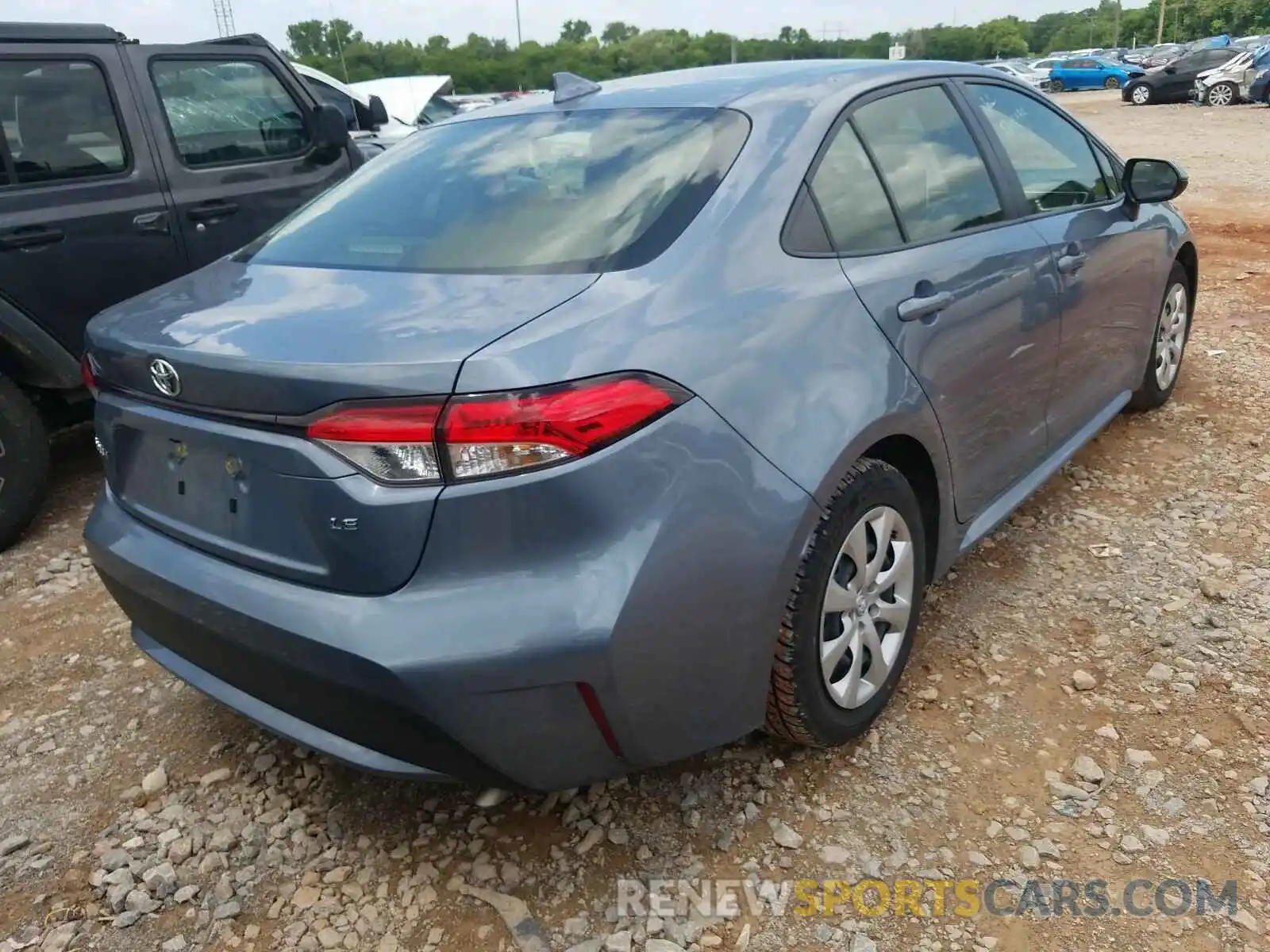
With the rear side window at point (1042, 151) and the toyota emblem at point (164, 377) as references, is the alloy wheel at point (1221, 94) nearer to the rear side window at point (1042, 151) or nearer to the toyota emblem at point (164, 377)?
the rear side window at point (1042, 151)

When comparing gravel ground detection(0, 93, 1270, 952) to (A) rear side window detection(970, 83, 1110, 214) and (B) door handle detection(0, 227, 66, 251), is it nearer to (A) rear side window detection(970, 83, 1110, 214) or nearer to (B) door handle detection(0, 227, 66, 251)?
(A) rear side window detection(970, 83, 1110, 214)

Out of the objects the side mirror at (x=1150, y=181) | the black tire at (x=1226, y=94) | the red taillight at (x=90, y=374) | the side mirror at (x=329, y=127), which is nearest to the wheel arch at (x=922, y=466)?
the red taillight at (x=90, y=374)

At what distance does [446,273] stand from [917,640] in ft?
5.68

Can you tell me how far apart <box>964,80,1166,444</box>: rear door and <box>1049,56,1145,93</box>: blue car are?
1701 inches

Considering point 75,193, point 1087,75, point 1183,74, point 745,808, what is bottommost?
point 745,808

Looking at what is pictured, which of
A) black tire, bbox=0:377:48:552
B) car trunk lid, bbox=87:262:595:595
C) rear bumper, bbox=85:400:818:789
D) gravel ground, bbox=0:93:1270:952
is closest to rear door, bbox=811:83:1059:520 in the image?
gravel ground, bbox=0:93:1270:952

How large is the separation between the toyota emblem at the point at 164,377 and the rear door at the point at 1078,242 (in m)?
2.37

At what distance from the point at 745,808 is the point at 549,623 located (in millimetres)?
882

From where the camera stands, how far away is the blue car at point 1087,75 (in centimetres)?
4097

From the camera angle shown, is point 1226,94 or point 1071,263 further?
point 1226,94

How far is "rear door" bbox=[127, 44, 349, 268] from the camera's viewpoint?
441 cm

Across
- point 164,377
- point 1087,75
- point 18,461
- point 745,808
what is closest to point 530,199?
point 164,377

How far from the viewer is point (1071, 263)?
10.4ft

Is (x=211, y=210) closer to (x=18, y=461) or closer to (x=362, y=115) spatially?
(x=18, y=461)
